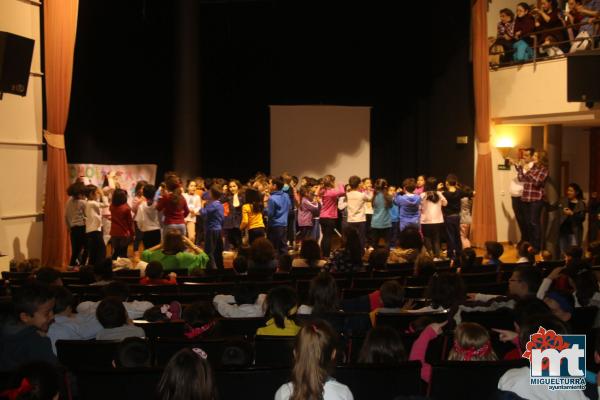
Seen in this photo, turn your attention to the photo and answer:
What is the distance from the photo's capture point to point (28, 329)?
3.83 meters

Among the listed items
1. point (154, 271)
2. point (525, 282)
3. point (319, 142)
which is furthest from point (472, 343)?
point (319, 142)

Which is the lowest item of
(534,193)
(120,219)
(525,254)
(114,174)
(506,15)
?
(525,254)

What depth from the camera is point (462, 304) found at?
5113 millimetres

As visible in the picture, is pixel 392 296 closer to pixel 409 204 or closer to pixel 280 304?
pixel 280 304

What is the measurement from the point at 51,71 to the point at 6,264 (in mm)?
2726

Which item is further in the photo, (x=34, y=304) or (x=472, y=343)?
(x=34, y=304)

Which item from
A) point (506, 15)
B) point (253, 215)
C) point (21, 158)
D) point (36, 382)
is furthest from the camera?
point (506, 15)

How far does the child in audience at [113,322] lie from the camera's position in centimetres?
442

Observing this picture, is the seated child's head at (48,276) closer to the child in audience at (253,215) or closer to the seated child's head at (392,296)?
the seated child's head at (392,296)

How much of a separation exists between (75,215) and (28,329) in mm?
6469

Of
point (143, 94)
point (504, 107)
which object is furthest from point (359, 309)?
point (143, 94)

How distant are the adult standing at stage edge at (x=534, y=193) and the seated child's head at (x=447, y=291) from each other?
7.30 metres

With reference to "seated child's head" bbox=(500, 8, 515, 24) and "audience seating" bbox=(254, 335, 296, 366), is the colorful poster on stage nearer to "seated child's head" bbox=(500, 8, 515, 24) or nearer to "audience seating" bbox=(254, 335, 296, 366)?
"seated child's head" bbox=(500, 8, 515, 24)

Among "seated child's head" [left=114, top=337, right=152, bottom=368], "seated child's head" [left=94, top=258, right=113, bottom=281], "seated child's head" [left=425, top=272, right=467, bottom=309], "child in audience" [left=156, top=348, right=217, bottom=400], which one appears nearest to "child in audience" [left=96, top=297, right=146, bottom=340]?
"seated child's head" [left=114, top=337, right=152, bottom=368]
